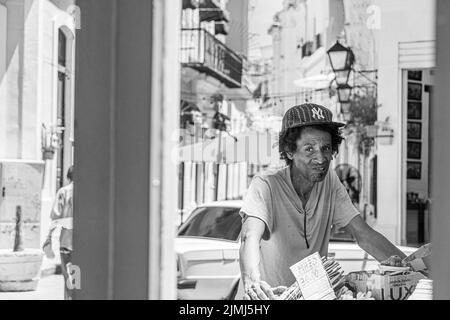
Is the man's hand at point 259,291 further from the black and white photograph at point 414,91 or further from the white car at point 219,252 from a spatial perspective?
the black and white photograph at point 414,91

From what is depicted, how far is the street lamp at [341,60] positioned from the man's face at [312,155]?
0.87 metres

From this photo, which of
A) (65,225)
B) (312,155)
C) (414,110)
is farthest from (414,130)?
(65,225)

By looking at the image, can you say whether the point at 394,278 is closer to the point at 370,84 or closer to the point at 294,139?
the point at 294,139

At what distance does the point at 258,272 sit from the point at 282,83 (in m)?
1.12

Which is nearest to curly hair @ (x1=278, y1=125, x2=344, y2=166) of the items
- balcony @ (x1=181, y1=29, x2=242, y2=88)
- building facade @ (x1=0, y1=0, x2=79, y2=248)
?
balcony @ (x1=181, y1=29, x2=242, y2=88)

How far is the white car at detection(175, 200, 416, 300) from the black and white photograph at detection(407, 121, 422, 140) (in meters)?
0.47

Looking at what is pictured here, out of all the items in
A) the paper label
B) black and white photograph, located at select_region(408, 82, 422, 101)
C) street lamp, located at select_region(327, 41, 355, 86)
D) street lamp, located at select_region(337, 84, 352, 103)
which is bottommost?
Result: the paper label

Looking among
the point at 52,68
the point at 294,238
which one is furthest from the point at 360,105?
the point at 52,68

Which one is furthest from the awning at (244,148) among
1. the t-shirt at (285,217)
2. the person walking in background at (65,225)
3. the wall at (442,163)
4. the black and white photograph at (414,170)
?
the wall at (442,163)

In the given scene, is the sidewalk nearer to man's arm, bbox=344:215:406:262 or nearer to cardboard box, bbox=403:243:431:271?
cardboard box, bbox=403:243:431:271

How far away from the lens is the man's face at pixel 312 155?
2.31 m

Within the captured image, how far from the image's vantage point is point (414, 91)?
2574mm

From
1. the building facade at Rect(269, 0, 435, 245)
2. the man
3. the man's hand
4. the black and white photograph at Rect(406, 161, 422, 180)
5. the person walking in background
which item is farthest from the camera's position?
the building facade at Rect(269, 0, 435, 245)

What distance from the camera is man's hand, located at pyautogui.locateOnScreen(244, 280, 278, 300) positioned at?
70.7 inches
